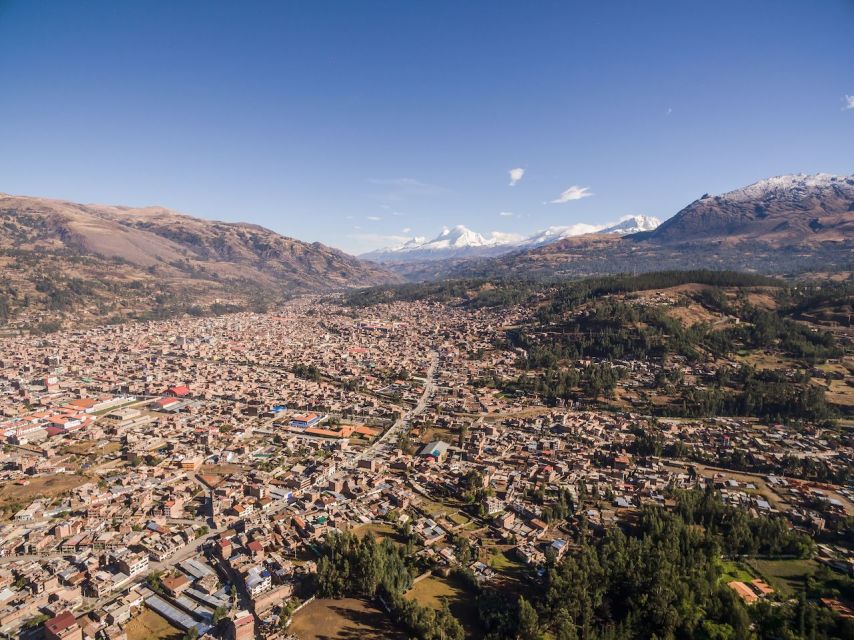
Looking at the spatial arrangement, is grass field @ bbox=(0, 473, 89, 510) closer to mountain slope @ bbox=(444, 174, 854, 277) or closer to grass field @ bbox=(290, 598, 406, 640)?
grass field @ bbox=(290, 598, 406, 640)

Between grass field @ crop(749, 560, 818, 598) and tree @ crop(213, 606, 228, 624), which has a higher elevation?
tree @ crop(213, 606, 228, 624)

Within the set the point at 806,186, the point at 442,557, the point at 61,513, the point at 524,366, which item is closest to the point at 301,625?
the point at 442,557

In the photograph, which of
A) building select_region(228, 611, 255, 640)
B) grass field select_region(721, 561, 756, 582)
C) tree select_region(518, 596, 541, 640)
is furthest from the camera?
grass field select_region(721, 561, 756, 582)

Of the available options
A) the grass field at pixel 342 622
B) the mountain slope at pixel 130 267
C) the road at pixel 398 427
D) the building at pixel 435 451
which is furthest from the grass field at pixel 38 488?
the mountain slope at pixel 130 267

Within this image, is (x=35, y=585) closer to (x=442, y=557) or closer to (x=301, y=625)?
(x=301, y=625)

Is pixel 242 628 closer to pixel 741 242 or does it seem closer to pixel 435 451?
pixel 435 451

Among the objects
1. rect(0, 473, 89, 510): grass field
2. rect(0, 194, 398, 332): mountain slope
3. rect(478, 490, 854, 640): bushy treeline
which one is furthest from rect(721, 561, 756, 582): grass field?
rect(0, 194, 398, 332): mountain slope

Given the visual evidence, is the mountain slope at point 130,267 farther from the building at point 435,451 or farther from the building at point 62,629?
the building at point 62,629
